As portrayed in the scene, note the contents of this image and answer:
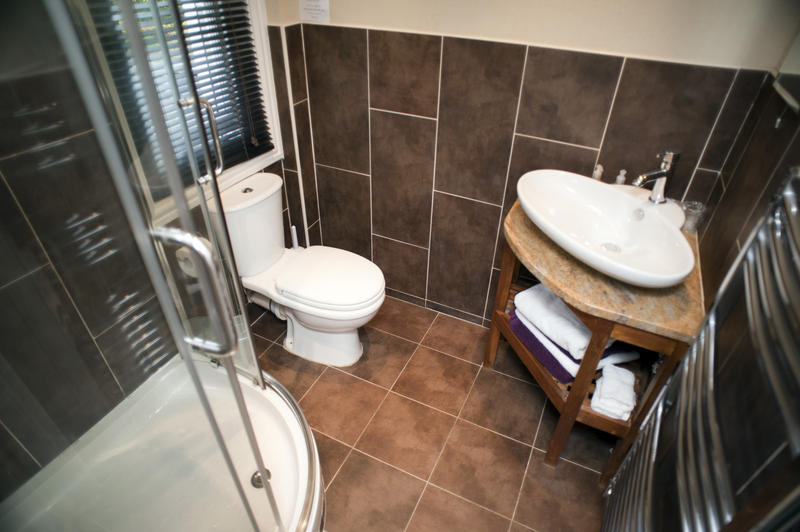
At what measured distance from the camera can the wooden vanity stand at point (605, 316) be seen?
1272 millimetres

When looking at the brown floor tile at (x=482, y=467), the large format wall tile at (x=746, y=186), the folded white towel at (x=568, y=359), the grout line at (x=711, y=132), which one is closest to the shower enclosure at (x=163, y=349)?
the brown floor tile at (x=482, y=467)

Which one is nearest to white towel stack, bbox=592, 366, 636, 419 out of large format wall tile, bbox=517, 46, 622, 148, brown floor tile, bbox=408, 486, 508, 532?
brown floor tile, bbox=408, 486, 508, 532

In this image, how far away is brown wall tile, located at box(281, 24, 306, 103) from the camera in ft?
6.23

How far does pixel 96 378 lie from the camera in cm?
142

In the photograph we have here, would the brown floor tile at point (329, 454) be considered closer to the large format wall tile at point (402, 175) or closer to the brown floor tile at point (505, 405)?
the brown floor tile at point (505, 405)

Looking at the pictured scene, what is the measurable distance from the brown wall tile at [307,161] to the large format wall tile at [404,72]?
0.35 metres

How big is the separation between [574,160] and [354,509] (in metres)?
1.50

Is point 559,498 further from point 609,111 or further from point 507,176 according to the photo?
point 609,111

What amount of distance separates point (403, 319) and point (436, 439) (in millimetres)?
721

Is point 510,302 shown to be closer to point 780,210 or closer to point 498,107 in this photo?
point 498,107

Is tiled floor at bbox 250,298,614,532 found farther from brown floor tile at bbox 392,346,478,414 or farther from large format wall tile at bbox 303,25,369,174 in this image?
large format wall tile at bbox 303,25,369,174

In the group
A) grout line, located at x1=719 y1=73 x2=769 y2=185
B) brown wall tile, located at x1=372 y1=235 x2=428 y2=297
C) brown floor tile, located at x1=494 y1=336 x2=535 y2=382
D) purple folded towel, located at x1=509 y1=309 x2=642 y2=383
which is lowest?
brown floor tile, located at x1=494 y1=336 x2=535 y2=382

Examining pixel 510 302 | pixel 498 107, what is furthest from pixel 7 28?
pixel 510 302

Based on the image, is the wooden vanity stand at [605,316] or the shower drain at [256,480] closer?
the shower drain at [256,480]
